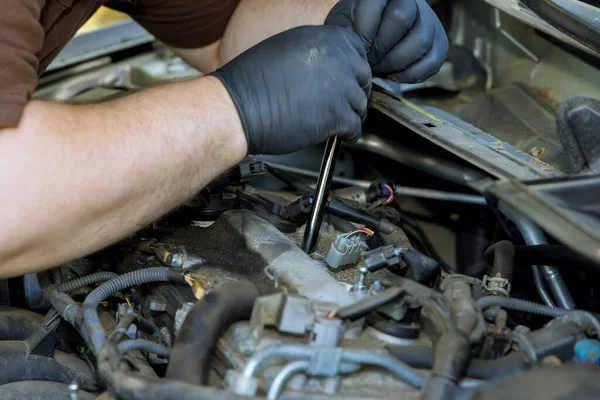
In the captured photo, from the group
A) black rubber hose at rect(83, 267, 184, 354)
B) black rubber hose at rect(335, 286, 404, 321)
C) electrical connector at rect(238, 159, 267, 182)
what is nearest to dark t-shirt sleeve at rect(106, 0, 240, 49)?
electrical connector at rect(238, 159, 267, 182)

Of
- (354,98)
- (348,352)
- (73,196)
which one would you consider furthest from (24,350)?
(354,98)

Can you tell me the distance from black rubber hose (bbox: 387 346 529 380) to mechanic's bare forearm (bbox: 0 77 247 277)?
0.47m

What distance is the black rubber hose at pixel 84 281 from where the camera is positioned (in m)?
1.20

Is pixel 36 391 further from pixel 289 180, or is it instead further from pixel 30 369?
pixel 289 180

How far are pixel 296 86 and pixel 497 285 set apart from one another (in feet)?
1.55

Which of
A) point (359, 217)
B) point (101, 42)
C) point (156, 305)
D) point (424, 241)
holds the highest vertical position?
point (101, 42)

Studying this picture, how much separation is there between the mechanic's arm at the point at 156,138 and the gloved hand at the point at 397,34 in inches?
4.4

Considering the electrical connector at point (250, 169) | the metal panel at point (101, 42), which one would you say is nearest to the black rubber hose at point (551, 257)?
the electrical connector at point (250, 169)

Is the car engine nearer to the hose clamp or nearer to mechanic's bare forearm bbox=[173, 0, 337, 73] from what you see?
the hose clamp

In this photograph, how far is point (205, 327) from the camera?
92 centimetres

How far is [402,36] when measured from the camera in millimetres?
1396

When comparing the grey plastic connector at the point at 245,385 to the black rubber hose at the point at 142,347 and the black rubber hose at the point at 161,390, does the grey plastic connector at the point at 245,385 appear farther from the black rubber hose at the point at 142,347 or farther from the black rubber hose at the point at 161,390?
the black rubber hose at the point at 142,347

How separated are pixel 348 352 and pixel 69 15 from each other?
877mm

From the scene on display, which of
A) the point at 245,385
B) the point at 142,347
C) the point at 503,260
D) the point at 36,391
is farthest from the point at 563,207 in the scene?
the point at 36,391
